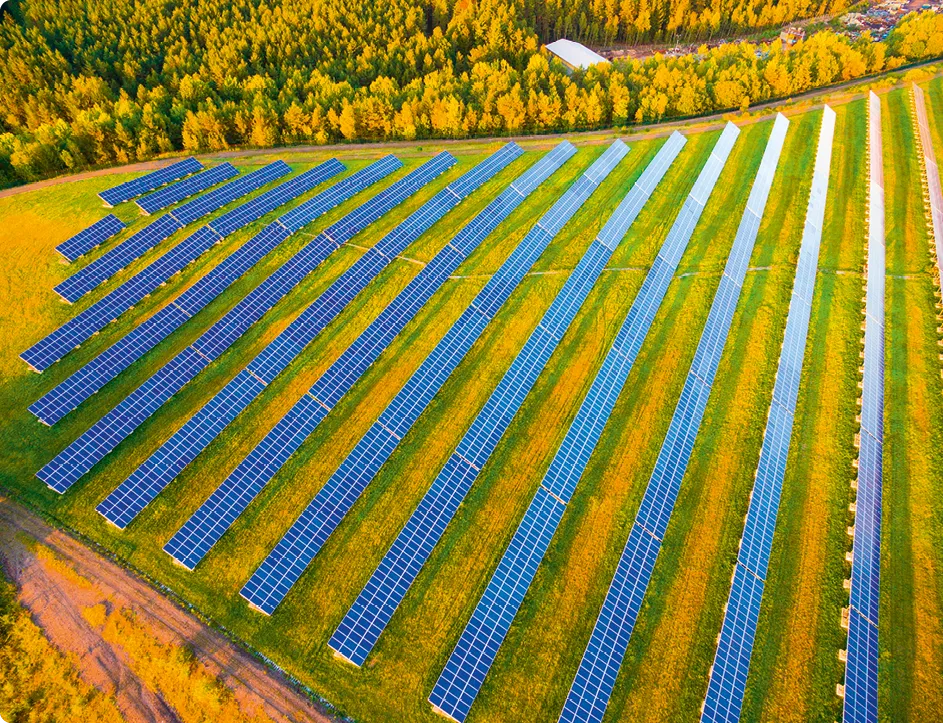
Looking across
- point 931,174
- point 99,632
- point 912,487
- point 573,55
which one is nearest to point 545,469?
point 912,487

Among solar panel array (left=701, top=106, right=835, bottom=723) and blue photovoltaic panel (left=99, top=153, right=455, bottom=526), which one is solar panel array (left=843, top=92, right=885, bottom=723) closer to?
solar panel array (left=701, top=106, right=835, bottom=723)

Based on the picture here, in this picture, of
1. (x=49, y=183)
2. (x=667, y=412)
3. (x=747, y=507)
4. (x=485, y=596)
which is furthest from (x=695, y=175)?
(x=49, y=183)

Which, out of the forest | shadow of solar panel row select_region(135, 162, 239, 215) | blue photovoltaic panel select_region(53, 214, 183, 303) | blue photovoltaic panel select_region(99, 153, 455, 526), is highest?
the forest

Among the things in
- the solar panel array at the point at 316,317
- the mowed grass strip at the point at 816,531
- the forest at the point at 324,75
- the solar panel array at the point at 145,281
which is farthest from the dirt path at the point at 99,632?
the forest at the point at 324,75

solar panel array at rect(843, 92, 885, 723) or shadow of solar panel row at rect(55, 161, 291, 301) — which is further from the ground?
shadow of solar panel row at rect(55, 161, 291, 301)

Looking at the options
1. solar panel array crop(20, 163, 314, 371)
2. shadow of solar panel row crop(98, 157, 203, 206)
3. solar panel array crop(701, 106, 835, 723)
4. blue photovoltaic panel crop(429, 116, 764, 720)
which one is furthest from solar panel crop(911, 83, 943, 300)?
shadow of solar panel row crop(98, 157, 203, 206)

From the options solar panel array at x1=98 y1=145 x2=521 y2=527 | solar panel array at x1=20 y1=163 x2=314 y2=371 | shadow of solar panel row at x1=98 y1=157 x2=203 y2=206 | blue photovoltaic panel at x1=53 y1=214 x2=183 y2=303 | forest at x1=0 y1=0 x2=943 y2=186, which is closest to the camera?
solar panel array at x1=98 y1=145 x2=521 y2=527

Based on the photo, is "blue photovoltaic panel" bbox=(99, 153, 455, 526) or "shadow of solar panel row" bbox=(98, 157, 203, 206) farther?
"shadow of solar panel row" bbox=(98, 157, 203, 206)

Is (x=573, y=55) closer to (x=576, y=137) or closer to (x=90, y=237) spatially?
(x=576, y=137)
